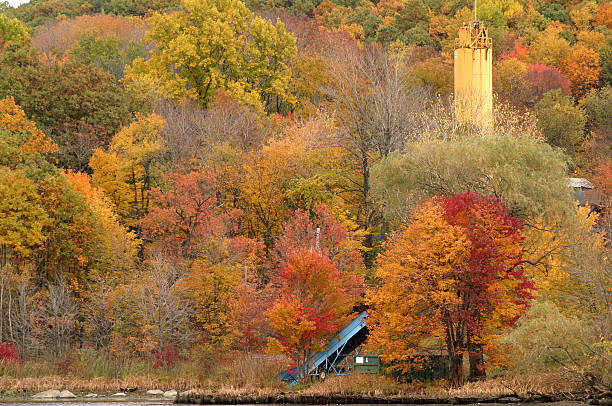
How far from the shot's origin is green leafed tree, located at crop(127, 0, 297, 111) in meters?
90.1

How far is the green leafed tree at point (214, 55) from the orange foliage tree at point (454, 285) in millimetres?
37651

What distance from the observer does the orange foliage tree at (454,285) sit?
52031 millimetres

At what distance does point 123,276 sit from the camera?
213 ft

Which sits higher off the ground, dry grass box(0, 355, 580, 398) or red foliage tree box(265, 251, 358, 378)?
red foliage tree box(265, 251, 358, 378)

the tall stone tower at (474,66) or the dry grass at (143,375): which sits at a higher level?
the tall stone tower at (474,66)

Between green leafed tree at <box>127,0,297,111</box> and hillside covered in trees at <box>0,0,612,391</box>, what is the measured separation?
22 cm

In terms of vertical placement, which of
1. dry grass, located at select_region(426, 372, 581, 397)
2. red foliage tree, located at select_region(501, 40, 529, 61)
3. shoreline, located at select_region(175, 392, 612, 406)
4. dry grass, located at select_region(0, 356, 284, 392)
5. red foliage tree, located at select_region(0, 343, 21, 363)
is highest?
red foliage tree, located at select_region(501, 40, 529, 61)

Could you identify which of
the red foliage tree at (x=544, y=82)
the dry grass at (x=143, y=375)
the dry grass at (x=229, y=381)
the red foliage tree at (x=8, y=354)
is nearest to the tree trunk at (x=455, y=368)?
the dry grass at (x=229, y=381)

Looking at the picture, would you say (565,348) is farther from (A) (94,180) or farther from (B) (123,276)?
(A) (94,180)

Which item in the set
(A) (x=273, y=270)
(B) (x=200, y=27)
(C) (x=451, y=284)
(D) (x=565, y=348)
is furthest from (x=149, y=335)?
(B) (x=200, y=27)

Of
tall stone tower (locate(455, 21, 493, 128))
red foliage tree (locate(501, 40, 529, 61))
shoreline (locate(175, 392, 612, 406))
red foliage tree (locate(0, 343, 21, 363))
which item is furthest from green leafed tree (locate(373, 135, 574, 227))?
red foliage tree (locate(501, 40, 529, 61))

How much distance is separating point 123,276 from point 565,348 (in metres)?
28.0

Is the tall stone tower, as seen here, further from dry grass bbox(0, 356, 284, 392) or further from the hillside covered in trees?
dry grass bbox(0, 356, 284, 392)

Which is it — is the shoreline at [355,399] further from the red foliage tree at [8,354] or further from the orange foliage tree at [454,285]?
the red foliage tree at [8,354]
